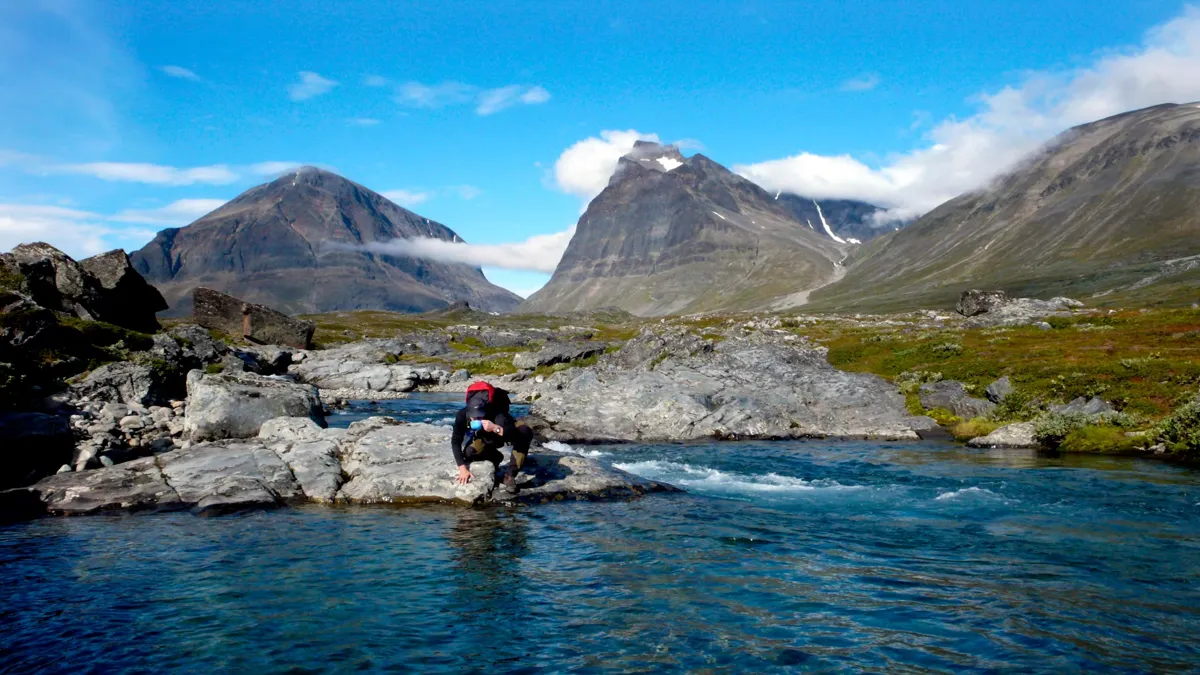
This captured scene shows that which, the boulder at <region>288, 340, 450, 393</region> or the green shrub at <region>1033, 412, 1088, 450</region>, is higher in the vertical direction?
the boulder at <region>288, 340, 450, 393</region>

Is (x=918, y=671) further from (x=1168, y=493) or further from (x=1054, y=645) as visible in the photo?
(x=1168, y=493)

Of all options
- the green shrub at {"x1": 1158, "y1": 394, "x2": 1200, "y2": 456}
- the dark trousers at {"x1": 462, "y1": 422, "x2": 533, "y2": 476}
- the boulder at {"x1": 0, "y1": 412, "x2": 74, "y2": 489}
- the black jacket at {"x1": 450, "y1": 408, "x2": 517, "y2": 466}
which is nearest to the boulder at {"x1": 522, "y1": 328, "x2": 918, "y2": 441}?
the green shrub at {"x1": 1158, "y1": 394, "x2": 1200, "y2": 456}

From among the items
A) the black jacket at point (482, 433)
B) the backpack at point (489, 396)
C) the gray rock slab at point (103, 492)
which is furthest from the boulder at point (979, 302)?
the gray rock slab at point (103, 492)

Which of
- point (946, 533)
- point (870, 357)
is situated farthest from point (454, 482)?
point (870, 357)

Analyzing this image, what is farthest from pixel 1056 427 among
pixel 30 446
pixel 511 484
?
pixel 30 446

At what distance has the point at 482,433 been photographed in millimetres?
20906

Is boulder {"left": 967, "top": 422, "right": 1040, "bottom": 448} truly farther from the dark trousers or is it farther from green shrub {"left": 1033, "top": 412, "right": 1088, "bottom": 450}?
the dark trousers

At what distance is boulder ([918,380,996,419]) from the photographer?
140ft

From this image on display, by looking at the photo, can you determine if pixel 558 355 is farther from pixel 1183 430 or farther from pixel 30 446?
pixel 30 446

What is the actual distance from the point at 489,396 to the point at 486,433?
130cm

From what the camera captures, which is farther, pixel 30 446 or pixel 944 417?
pixel 944 417

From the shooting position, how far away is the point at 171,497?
20547 mm

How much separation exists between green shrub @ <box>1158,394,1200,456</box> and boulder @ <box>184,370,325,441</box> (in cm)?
3846

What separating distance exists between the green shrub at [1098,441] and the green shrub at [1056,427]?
0.25 m
